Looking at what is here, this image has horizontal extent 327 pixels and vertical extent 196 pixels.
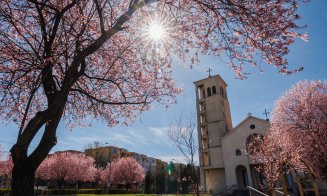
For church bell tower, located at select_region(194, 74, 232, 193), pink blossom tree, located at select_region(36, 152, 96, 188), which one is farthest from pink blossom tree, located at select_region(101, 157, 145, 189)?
church bell tower, located at select_region(194, 74, 232, 193)

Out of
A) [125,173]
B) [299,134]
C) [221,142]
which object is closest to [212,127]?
[221,142]

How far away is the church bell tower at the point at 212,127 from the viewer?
40.4 m

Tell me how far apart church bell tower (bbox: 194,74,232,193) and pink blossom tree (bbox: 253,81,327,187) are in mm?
18754

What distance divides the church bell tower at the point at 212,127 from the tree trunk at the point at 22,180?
3738cm

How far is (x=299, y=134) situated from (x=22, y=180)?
19.6 meters

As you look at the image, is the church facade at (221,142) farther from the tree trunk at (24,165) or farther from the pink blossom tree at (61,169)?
the tree trunk at (24,165)

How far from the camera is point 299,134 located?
1869cm

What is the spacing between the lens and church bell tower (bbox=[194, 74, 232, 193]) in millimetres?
40438

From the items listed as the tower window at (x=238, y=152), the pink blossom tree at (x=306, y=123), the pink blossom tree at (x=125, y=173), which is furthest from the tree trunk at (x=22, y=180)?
the pink blossom tree at (x=125, y=173)

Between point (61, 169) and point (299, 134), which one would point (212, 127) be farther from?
point (61, 169)

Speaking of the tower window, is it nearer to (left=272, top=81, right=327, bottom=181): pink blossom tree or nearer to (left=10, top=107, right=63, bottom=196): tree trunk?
(left=272, top=81, right=327, bottom=181): pink blossom tree

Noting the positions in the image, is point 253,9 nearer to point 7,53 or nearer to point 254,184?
point 7,53

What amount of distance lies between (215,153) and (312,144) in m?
24.6

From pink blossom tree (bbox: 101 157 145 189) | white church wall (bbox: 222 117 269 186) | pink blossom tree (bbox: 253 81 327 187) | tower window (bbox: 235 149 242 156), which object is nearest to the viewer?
pink blossom tree (bbox: 253 81 327 187)
